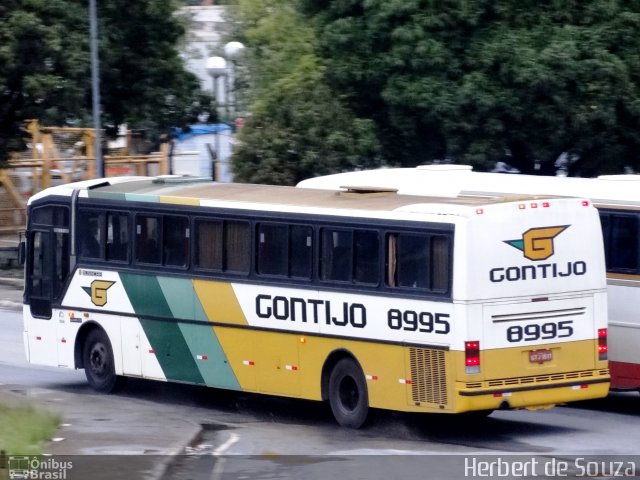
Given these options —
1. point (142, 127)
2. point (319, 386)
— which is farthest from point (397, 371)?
point (142, 127)

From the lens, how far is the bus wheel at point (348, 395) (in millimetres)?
14742

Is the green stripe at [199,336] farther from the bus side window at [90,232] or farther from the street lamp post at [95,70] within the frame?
the street lamp post at [95,70]

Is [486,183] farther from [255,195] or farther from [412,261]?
[412,261]

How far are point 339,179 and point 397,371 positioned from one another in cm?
603

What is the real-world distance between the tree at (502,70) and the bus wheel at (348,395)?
516 inches

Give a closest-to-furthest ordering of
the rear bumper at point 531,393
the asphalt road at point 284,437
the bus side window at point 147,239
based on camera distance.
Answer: the asphalt road at point 284,437 < the rear bumper at point 531,393 < the bus side window at point 147,239

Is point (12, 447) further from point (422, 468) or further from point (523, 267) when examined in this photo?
point (523, 267)

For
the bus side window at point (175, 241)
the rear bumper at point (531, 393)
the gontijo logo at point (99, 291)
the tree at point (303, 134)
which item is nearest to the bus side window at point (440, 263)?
the rear bumper at point (531, 393)

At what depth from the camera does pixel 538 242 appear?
14156 mm

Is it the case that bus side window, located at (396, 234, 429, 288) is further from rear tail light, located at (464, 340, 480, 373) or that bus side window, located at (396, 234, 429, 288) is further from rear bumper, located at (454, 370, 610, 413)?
rear bumper, located at (454, 370, 610, 413)

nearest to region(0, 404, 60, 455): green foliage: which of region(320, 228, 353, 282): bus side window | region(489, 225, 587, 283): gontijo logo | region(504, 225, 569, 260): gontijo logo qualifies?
region(320, 228, 353, 282): bus side window

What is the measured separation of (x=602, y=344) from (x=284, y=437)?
356 cm

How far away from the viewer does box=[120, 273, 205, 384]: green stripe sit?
663 inches

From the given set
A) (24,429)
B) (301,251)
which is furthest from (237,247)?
(24,429)
